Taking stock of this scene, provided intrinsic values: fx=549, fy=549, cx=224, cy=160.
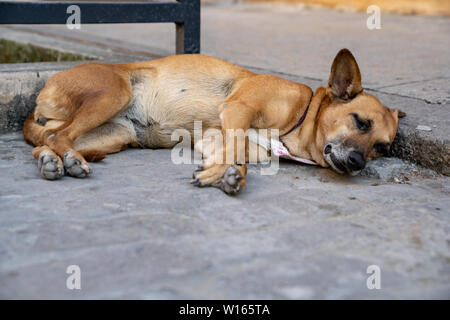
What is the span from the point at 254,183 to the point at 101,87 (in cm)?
110

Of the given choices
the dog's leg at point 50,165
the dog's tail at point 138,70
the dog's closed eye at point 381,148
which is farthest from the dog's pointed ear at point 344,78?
the dog's leg at point 50,165

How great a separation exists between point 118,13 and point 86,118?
1.21m

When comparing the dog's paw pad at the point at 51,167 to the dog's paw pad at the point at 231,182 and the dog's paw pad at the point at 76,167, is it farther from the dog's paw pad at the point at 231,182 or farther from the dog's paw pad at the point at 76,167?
the dog's paw pad at the point at 231,182

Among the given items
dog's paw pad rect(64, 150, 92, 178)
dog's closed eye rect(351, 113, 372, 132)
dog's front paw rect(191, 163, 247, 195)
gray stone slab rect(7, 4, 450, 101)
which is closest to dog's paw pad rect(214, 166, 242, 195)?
dog's front paw rect(191, 163, 247, 195)

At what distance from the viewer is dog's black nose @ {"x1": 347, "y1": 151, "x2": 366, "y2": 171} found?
2.92 m

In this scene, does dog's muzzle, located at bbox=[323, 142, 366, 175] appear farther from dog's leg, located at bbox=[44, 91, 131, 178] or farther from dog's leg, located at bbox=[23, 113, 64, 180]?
dog's leg, located at bbox=[23, 113, 64, 180]

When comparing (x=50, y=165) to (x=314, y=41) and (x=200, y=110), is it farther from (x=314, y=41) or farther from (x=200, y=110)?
(x=314, y=41)

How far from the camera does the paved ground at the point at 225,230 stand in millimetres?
1747

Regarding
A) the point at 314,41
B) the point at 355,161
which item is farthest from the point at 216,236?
the point at 314,41

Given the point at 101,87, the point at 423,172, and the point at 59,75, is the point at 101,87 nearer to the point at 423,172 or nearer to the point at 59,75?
the point at 59,75

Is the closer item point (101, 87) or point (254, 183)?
point (254, 183)

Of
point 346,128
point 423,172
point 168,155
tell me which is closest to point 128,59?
point 168,155

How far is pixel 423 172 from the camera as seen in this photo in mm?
3062
